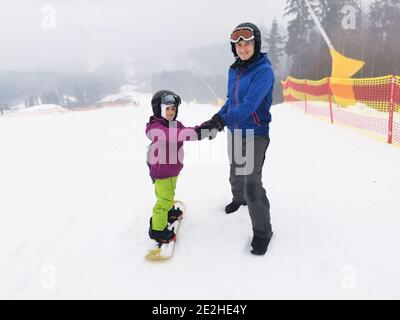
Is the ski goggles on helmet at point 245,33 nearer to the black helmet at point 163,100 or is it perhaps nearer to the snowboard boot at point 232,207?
the black helmet at point 163,100

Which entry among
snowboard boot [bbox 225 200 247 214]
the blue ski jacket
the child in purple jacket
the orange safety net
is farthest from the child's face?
the orange safety net

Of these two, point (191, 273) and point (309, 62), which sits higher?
point (309, 62)

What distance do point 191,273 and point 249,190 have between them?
1030mm

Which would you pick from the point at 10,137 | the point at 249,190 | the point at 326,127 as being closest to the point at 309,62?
the point at 326,127

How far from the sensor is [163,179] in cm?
358

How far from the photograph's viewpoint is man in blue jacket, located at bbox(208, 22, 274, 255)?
10.3ft

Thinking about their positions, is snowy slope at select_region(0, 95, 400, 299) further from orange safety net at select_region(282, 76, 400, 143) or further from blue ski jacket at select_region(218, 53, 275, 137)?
orange safety net at select_region(282, 76, 400, 143)

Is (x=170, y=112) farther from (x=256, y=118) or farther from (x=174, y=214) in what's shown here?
(x=174, y=214)

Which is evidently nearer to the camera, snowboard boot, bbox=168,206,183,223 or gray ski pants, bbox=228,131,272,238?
gray ski pants, bbox=228,131,272,238

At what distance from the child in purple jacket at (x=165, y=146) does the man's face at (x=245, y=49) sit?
78 centimetres

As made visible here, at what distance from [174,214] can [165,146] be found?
4.20ft

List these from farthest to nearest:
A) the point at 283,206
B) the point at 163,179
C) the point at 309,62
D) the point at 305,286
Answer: the point at 309,62 < the point at 283,206 < the point at 163,179 < the point at 305,286

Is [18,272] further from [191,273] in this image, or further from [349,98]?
[349,98]

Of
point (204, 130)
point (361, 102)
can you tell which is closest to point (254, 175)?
point (204, 130)
